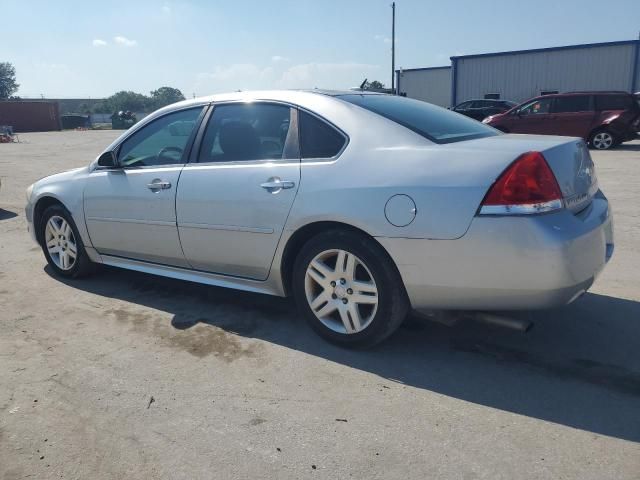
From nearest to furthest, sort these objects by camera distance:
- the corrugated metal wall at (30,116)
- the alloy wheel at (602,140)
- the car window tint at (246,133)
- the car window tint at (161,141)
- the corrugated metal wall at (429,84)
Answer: the car window tint at (246,133), the car window tint at (161,141), the alloy wheel at (602,140), the corrugated metal wall at (429,84), the corrugated metal wall at (30,116)

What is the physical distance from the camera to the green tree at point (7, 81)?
334ft

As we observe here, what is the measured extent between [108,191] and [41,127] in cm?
5577

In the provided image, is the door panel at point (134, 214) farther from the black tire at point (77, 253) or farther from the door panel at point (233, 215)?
the black tire at point (77, 253)

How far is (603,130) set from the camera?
645 inches

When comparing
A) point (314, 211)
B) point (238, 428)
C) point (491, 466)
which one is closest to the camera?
point (491, 466)

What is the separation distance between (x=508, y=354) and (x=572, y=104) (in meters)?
15.3

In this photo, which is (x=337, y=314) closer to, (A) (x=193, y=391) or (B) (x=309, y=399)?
(B) (x=309, y=399)

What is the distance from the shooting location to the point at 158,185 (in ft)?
13.5

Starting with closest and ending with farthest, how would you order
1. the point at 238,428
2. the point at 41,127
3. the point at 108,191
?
the point at 238,428, the point at 108,191, the point at 41,127

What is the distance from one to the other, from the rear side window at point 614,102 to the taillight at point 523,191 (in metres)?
15.4

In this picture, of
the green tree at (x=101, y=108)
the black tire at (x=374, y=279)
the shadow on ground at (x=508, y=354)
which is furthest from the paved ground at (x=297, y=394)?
the green tree at (x=101, y=108)

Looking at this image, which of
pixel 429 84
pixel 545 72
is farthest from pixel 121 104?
pixel 545 72

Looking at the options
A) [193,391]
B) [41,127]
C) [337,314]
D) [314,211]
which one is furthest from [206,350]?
[41,127]

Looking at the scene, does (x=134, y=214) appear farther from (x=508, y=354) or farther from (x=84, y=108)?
(x=84, y=108)
